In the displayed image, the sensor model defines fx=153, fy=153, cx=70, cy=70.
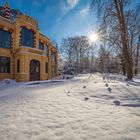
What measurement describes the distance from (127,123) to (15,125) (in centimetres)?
290

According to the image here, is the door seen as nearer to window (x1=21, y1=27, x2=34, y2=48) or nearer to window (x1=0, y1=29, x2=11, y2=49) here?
window (x1=21, y1=27, x2=34, y2=48)

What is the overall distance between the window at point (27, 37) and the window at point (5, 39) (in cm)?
175

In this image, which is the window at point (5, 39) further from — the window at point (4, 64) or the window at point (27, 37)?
the window at point (27, 37)

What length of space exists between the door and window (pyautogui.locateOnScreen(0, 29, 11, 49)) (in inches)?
137

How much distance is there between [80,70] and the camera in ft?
192

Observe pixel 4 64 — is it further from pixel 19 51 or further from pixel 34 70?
pixel 34 70

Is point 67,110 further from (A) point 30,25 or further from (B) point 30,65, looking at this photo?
(A) point 30,25

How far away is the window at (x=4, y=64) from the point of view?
17750 mm

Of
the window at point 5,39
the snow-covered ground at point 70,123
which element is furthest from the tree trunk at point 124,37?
the window at point 5,39

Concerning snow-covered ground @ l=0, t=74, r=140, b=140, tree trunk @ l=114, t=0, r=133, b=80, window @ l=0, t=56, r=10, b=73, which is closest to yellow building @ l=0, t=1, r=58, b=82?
window @ l=0, t=56, r=10, b=73

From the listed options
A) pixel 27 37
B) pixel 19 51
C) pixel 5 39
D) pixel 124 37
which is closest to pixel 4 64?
pixel 19 51

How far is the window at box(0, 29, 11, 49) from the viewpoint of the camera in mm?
17984

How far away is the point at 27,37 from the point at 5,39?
301cm

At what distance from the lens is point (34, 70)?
64.8 ft
